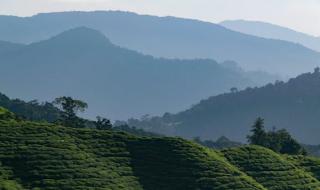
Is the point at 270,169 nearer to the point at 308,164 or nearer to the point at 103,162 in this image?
the point at 308,164

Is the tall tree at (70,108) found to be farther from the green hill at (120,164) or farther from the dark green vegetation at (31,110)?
A: the dark green vegetation at (31,110)

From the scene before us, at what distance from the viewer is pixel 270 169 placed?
56.7m

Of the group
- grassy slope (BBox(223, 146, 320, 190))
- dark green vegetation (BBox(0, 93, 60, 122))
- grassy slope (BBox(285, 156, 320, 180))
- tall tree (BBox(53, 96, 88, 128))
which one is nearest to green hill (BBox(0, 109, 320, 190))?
grassy slope (BBox(223, 146, 320, 190))

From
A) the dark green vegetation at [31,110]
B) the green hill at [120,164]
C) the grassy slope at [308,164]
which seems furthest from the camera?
the dark green vegetation at [31,110]

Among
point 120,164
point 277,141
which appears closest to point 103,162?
point 120,164

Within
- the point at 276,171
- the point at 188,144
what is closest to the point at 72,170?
the point at 188,144

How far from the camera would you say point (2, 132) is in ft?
168

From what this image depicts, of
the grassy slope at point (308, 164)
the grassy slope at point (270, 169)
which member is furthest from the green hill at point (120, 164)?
the grassy slope at point (308, 164)

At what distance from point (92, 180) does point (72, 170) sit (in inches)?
69.4

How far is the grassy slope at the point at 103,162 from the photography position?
46.3 meters

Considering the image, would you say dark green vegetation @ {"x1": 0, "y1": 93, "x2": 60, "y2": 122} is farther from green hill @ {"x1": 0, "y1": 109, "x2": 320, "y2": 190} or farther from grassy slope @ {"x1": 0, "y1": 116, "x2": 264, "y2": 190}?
grassy slope @ {"x1": 0, "y1": 116, "x2": 264, "y2": 190}

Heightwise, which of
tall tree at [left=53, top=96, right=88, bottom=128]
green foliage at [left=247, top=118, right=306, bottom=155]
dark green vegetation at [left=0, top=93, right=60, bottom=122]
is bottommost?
green foliage at [left=247, top=118, right=306, bottom=155]

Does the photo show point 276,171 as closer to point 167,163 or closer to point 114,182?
point 167,163

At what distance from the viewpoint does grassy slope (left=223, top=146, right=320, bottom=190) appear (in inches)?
2143
